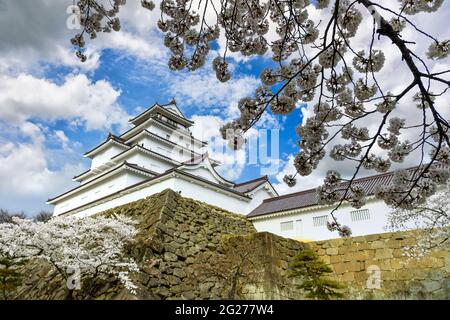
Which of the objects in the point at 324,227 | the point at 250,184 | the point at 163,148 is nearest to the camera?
the point at 324,227

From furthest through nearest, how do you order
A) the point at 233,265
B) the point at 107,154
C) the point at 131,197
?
the point at 107,154 < the point at 131,197 < the point at 233,265

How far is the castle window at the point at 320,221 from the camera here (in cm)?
971

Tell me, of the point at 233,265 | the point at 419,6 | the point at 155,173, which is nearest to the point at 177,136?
the point at 155,173

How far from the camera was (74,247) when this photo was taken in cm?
625

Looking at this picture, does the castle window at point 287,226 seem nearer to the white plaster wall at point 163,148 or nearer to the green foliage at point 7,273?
the green foliage at point 7,273

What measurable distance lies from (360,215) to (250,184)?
625 cm

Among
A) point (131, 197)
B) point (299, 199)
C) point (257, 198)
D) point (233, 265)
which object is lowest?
point (233, 265)

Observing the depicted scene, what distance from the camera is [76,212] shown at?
46.1 ft

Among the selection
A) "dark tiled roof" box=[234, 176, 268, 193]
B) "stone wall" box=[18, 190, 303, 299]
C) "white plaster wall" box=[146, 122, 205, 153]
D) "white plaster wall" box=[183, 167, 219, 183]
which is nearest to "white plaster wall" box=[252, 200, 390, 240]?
"stone wall" box=[18, 190, 303, 299]

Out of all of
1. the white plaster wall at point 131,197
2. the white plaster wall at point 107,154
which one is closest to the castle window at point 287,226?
the white plaster wall at point 131,197

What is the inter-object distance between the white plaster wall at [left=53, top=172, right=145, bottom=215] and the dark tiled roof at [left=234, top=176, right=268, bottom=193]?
16.3 ft

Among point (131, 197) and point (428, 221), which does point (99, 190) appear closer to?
point (131, 197)

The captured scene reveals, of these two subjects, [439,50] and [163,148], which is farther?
[163,148]

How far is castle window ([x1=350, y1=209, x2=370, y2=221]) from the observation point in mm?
8837
